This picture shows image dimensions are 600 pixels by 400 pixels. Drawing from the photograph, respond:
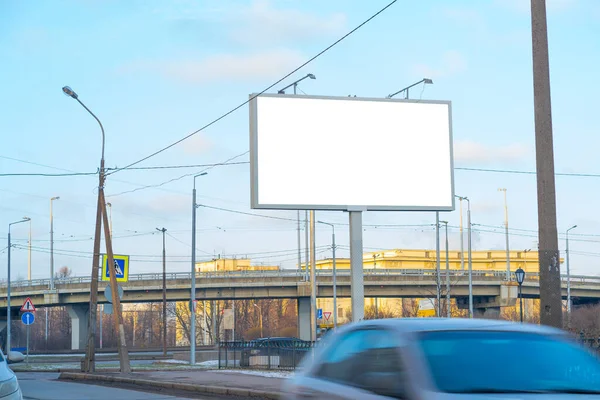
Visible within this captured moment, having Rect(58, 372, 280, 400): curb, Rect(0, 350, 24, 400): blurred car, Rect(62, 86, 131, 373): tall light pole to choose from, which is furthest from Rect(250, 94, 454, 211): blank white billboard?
Rect(0, 350, 24, 400): blurred car

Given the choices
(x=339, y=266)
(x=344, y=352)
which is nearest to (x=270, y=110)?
(x=344, y=352)

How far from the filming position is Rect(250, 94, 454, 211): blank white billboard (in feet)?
86.1

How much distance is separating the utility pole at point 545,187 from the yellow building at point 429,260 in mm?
108809

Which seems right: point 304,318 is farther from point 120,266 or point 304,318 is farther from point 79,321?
point 120,266

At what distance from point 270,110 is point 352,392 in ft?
66.7

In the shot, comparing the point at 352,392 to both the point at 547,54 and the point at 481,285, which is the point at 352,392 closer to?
the point at 547,54

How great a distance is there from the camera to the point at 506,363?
6.00 metres

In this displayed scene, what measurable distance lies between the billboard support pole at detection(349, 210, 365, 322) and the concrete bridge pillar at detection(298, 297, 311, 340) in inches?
1692

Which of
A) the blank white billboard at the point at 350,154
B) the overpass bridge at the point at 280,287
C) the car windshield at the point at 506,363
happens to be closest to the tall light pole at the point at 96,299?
the blank white billboard at the point at 350,154

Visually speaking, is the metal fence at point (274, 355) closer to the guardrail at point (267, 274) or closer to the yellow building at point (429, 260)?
the guardrail at point (267, 274)

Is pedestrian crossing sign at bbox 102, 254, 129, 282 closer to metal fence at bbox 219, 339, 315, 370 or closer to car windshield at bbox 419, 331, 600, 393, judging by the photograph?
metal fence at bbox 219, 339, 315, 370

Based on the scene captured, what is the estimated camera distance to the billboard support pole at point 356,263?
2717cm

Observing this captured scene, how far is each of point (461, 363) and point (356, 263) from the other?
844 inches

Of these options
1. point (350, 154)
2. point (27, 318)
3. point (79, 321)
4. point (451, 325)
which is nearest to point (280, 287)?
point (79, 321)
